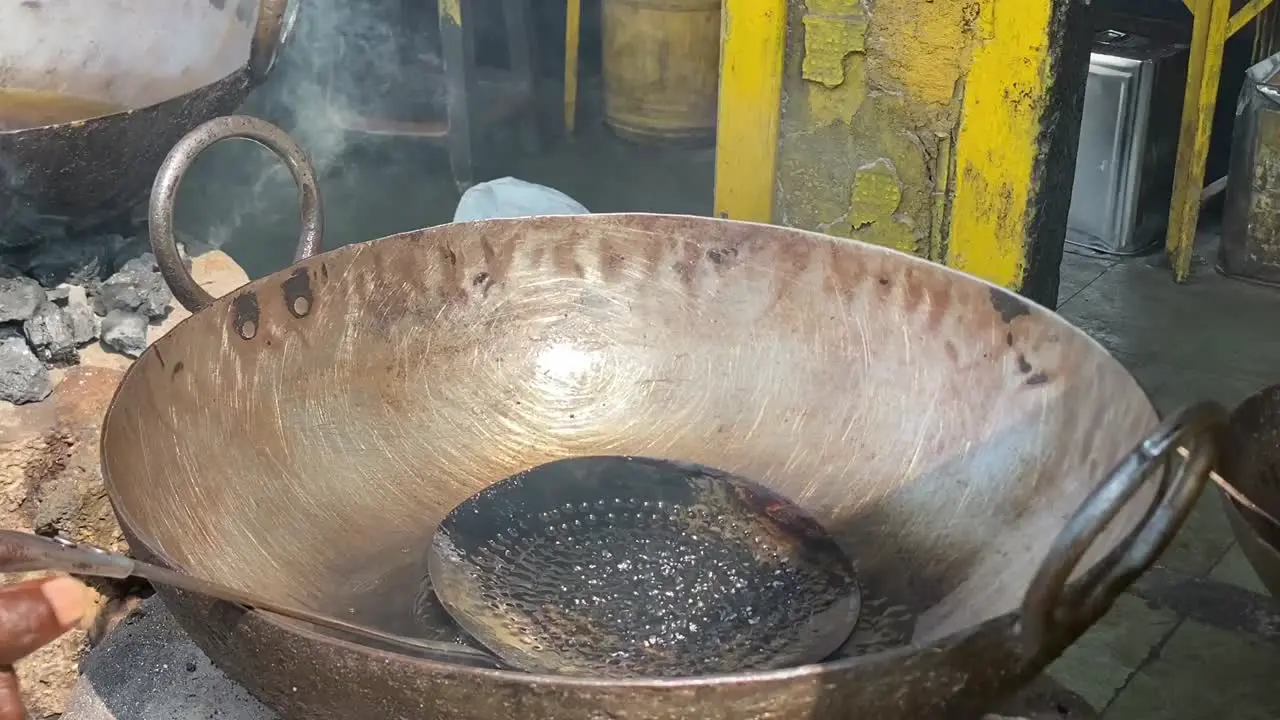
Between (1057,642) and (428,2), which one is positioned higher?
(428,2)

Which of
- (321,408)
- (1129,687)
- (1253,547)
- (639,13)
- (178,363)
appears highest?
(639,13)

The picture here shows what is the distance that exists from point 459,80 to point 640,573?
343 cm

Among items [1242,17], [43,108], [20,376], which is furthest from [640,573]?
[1242,17]

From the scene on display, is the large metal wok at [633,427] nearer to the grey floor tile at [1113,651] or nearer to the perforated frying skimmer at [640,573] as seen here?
the perforated frying skimmer at [640,573]

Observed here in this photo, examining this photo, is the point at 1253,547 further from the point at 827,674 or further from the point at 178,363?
the point at 178,363

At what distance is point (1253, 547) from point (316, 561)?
1334mm

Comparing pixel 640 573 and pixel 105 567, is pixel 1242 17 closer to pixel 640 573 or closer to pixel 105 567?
pixel 640 573

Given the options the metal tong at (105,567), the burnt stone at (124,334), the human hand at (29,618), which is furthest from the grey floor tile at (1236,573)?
the burnt stone at (124,334)

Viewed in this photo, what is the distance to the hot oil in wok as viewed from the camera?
9.71 ft

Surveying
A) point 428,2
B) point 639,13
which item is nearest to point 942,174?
point 639,13

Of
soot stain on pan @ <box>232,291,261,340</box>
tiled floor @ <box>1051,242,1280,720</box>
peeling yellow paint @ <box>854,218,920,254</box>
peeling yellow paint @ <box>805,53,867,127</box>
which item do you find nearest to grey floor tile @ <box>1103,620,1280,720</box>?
tiled floor @ <box>1051,242,1280,720</box>

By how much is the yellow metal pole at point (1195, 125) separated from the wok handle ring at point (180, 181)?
2863mm

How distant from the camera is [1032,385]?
5.06 ft

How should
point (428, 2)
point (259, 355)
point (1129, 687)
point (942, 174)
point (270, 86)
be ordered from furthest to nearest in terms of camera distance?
point (428, 2)
point (270, 86)
point (942, 174)
point (1129, 687)
point (259, 355)
